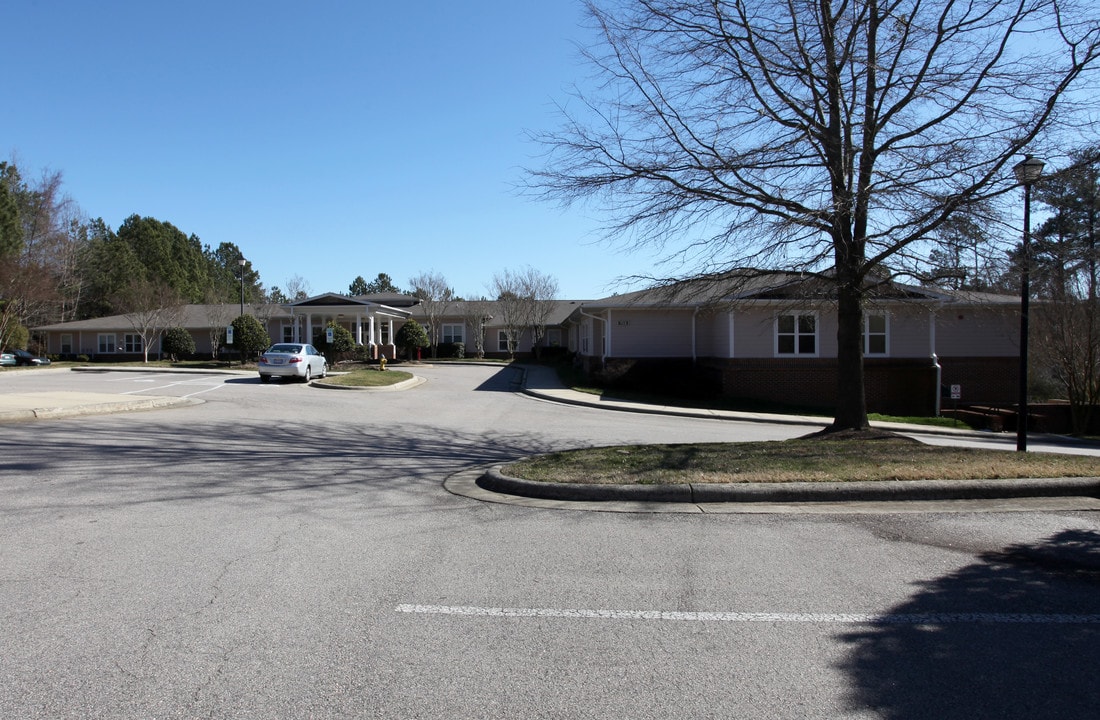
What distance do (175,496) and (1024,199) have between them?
38.5 ft

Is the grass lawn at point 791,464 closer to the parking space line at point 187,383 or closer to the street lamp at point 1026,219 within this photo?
the street lamp at point 1026,219

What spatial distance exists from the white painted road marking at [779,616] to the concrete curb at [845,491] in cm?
287

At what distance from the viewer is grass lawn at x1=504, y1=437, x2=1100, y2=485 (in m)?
7.77

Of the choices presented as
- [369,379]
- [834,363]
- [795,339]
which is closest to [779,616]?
[834,363]

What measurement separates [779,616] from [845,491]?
3363 millimetres

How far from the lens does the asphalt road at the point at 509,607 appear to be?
11.3 feet

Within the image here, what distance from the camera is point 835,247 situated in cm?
1080

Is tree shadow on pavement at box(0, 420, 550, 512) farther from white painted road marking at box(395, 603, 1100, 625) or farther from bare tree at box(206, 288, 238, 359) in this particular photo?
bare tree at box(206, 288, 238, 359)

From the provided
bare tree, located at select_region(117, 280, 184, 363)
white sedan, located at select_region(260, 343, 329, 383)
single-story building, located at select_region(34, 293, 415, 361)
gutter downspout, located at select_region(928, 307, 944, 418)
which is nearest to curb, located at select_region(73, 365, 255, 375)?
white sedan, located at select_region(260, 343, 329, 383)

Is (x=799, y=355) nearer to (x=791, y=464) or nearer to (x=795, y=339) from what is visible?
(x=795, y=339)

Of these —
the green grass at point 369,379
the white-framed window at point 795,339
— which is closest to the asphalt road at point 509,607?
the green grass at point 369,379

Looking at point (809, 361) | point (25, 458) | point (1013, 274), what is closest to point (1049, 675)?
point (1013, 274)

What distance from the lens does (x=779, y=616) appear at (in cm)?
442

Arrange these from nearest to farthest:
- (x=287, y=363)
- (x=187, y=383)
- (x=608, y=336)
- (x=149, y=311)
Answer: (x=187, y=383) < (x=287, y=363) < (x=608, y=336) < (x=149, y=311)
